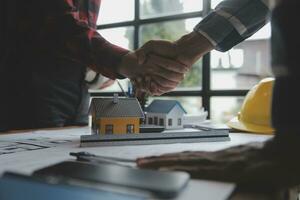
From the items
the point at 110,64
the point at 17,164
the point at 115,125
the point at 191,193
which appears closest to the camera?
the point at 191,193

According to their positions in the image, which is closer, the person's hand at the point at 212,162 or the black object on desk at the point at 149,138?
the person's hand at the point at 212,162

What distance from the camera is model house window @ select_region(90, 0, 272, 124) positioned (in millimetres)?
1489

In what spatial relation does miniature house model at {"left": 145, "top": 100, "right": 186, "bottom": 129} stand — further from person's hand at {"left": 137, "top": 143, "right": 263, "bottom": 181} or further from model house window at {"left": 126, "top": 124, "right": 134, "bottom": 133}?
person's hand at {"left": 137, "top": 143, "right": 263, "bottom": 181}

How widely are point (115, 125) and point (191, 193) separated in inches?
17.3

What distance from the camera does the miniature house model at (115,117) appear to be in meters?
0.73

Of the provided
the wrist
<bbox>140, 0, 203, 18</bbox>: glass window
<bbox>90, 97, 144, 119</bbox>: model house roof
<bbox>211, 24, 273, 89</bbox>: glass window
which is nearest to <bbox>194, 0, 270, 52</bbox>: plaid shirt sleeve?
the wrist

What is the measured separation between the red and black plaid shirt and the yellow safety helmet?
1.30 feet

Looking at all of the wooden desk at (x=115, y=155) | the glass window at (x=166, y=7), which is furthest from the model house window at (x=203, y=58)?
the wooden desk at (x=115, y=155)

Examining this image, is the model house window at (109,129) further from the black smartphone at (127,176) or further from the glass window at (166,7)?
the glass window at (166,7)

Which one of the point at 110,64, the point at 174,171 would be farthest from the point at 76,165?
the point at 110,64

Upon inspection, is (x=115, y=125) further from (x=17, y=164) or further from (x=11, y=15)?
(x=11, y=15)

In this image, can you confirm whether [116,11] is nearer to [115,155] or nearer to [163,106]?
[163,106]

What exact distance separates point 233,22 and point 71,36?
45 cm

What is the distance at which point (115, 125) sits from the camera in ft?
2.43
